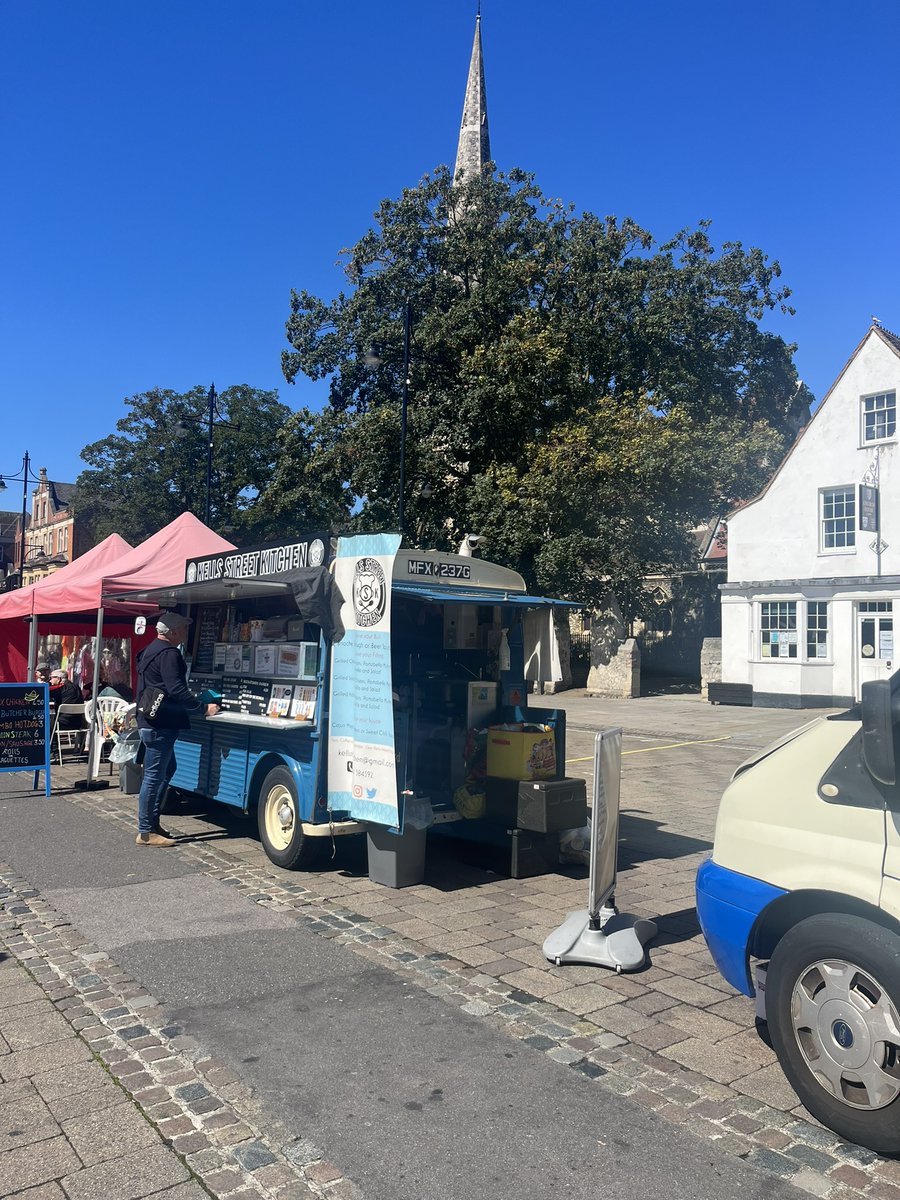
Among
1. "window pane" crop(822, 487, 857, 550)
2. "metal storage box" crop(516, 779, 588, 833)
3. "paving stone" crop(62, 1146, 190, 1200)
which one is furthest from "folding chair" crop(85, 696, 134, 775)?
"window pane" crop(822, 487, 857, 550)

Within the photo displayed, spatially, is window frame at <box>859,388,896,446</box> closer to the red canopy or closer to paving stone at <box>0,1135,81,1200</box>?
the red canopy

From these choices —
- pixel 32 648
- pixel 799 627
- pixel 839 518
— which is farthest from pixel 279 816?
pixel 839 518

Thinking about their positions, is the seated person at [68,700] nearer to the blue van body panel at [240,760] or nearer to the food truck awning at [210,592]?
the food truck awning at [210,592]

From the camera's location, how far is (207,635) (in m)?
10.5

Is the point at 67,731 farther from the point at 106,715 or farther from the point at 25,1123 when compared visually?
the point at 25,1123

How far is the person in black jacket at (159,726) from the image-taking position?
872cm

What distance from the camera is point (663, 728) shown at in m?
20.9

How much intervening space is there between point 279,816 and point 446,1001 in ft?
11.0

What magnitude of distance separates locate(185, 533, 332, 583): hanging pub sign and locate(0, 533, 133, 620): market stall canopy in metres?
4.55

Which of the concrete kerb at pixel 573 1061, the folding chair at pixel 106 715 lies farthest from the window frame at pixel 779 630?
the concrete kerb at pixel 573 1061

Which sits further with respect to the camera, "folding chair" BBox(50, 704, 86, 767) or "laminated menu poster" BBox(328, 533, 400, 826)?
"folding chair" BBox(50, 704, 86, 767)

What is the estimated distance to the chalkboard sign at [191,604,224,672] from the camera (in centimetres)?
1034

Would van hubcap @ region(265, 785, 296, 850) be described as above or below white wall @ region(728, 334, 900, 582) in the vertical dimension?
below

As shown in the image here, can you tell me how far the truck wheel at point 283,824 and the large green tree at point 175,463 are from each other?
3933 cm
